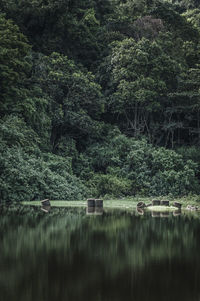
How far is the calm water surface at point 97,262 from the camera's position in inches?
242

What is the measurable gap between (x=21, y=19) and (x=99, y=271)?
28398 millimetres

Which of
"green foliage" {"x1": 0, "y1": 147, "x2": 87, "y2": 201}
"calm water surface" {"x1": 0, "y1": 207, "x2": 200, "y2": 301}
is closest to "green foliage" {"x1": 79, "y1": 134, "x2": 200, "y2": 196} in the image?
"green foliage" {"x1": 0, "y1": 147, "x2": 87, "y2": 201}

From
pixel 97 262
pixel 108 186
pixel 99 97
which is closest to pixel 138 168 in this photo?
pixel 108 186

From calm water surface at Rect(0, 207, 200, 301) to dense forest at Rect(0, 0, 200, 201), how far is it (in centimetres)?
1246

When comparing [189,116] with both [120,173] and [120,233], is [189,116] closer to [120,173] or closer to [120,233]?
[120,173]

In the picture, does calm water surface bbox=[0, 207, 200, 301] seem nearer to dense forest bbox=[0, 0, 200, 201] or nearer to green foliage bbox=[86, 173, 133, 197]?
dense forest bbox=[0, 0, 200, 201]

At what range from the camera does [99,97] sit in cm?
3347

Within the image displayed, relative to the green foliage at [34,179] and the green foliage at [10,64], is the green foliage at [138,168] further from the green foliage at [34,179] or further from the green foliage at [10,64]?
the green foliage at [10,64]

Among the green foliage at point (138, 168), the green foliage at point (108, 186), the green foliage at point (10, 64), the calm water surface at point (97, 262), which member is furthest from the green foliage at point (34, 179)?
the calm water surface at point (97, 262)

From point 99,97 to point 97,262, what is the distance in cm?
2605

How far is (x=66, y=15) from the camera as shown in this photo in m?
34.1

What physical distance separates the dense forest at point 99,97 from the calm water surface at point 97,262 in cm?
1246

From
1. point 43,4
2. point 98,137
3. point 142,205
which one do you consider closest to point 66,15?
point 43,4

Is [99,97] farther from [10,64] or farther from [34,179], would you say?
[34,179]
